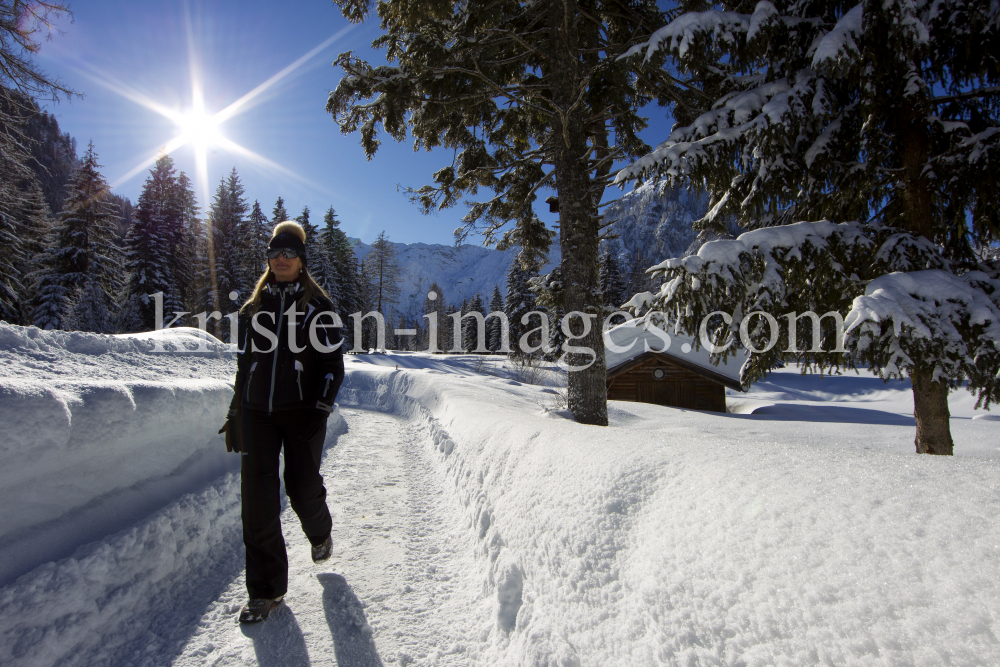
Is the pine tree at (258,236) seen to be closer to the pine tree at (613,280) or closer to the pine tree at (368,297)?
the pine tree at (368,297)

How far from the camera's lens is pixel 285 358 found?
2793 mm

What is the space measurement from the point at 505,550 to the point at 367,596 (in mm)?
963

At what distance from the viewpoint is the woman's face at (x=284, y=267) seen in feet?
9.75

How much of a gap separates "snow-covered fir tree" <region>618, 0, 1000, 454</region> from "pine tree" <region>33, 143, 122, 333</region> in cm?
3118

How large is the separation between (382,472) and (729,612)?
15.7 feet

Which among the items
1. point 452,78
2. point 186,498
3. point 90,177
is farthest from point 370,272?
point 186,498

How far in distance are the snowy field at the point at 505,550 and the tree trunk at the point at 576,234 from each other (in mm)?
2302

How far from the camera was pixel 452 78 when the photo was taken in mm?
6781

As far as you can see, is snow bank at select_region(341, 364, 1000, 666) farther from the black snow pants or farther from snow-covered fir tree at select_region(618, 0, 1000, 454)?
snow-covered fir tree at select_region(618, 0, 1000, 454)

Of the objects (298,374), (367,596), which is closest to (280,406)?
(298,374)

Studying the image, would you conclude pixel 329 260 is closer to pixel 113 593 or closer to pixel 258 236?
pixel 258 236

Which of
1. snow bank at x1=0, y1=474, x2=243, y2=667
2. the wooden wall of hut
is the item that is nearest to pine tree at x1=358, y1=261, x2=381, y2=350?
the wooden wall of hut

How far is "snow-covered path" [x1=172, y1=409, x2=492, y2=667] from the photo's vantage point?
7.47 feet

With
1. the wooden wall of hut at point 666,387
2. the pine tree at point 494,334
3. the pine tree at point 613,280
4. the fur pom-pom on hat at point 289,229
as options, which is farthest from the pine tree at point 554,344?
the fur pom-pom on hat at point 289,229
